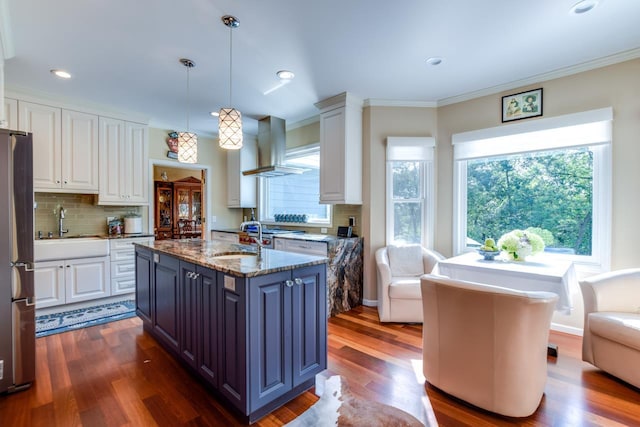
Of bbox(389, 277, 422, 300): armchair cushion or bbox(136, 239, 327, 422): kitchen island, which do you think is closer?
bbox(136, 239, 327, 422): kitchen island

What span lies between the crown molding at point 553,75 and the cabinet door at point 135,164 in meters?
4.24

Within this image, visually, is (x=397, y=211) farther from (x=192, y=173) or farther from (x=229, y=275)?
(x=192, y=173)

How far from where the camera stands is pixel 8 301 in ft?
6.51

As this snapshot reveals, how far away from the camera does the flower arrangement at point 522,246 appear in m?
2.63

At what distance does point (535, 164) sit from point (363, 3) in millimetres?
2557

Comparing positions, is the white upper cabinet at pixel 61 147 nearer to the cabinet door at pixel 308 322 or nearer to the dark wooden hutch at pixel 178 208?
the dark wooden hutch at pixel 178 208

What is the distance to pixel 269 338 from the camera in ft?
5.82

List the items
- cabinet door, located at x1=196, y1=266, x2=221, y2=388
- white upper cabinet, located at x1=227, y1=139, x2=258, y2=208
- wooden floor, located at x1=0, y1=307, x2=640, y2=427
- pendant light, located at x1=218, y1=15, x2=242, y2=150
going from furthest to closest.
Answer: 1. white upper cabinet, located at x1=227, y1=139, x2=258, y2=208
2. pendant light, located at x1=218, y1=15, x2=242, y2=150
3. cabinet door, located at x1=196, y1=266, x2=221, y2=388
4. wooden floor, located at x1=0, y1=307, x2=640, y2=427

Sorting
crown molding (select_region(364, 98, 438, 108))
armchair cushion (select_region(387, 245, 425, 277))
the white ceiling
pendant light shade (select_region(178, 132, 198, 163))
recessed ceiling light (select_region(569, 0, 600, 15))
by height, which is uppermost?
the white ceiling

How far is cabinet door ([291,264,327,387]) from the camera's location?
193 cm

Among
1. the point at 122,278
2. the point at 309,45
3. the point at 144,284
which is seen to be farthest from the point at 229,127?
the point at 122,278

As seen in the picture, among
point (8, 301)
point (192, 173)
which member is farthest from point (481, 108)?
point (192, 173)

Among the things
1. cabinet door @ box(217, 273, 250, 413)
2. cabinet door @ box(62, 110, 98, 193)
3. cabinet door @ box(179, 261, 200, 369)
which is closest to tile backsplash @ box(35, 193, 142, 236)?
cabinet door @ box(62, 110, 98, 193)

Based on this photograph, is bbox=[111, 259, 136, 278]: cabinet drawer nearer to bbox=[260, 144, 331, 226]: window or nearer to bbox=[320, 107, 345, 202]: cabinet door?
bbox=[260, 144, 331, 226]: window
